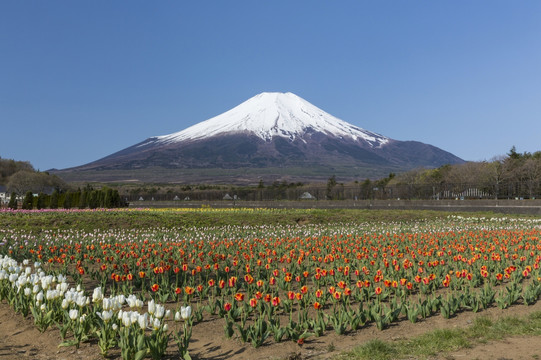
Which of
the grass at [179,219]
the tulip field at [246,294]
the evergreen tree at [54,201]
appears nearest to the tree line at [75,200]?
the evergreen tree at [54,201]

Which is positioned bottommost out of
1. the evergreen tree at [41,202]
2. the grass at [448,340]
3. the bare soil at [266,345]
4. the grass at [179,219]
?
the bare soil at [266,345]

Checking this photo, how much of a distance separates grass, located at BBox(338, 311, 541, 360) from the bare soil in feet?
0.48

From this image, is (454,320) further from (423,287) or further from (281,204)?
(281,204)

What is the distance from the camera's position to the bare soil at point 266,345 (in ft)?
18.6

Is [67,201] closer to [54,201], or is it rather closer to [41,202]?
[54,201]

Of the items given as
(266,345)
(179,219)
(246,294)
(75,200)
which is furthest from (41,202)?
(266,345)

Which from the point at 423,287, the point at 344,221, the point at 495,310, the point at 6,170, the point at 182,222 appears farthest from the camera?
the point at 6,170

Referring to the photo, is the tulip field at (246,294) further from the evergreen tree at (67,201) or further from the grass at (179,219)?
the evergreen tree at (67,201)

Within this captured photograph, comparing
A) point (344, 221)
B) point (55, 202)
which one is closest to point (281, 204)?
point (344, 221)

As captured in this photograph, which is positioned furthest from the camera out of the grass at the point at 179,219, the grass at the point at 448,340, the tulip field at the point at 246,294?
the grass at the point at 179,219

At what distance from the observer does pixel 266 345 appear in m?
6.07

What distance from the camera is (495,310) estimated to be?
7637mm

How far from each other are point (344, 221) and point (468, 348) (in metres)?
18.5

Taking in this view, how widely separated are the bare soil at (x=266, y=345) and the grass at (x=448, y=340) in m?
0.15
